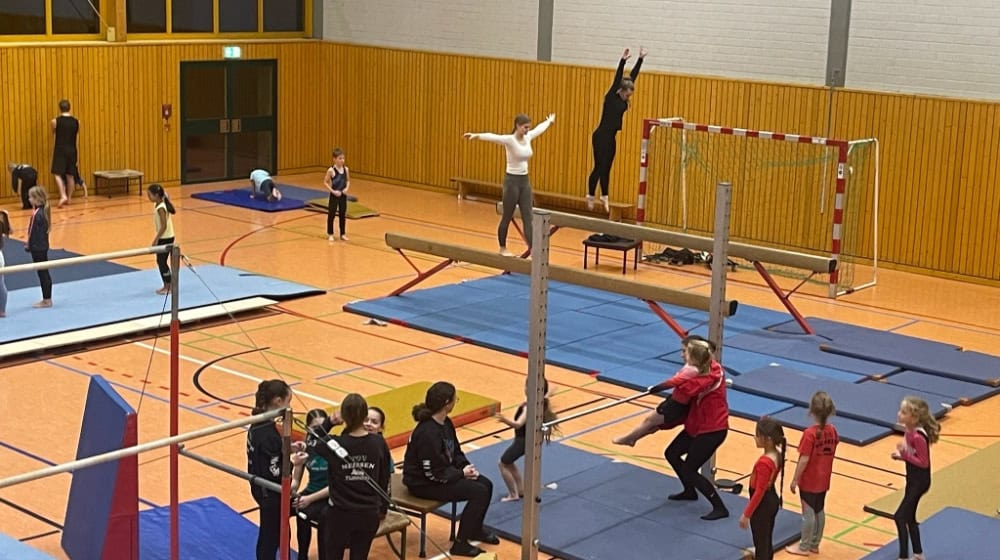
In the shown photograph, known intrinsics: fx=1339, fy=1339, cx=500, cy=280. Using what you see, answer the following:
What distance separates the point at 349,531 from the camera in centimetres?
801

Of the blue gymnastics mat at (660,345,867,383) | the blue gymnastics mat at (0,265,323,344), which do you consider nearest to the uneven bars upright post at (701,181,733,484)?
the blue gymnastics mat at (660,345,867,383)

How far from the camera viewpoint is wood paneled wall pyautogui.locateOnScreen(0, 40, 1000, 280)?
18.9 m

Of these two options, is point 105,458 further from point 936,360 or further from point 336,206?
point 336,206

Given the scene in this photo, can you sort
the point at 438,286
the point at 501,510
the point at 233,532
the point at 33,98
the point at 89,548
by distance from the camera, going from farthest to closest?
the point at 33,98 → the point at 438,286 → the point at 501,510 → the point at 233,532 → the point at 89,548

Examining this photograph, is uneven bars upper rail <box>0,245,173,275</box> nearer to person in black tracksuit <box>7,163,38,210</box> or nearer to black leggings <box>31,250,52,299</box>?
black leggings <box>31,250,52,299</box>

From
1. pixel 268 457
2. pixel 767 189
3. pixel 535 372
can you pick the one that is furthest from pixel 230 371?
pixel 767 189

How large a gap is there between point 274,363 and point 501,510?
4531mm

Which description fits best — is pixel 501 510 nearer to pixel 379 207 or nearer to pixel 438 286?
pixel 438 286

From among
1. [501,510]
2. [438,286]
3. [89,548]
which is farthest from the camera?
[438,286]

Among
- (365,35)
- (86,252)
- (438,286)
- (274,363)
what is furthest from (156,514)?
(365,35)

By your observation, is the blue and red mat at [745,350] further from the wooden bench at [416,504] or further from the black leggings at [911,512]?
the wooden bench at [416,504]

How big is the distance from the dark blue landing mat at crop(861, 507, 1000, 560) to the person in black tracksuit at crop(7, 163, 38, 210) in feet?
50.4

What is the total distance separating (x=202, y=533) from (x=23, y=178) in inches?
528

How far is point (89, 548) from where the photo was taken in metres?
8.62
